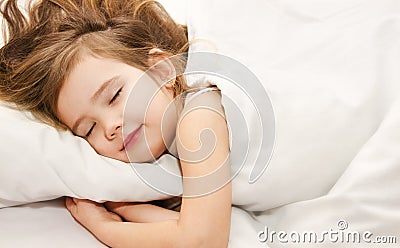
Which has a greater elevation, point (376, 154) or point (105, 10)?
point (105, 10)

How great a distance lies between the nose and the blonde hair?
0.30 ft

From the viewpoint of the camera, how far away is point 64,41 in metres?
1.05

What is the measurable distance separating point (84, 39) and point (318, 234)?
484 millimetres

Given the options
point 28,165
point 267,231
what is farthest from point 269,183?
point 28,165

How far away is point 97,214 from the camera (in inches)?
38.7

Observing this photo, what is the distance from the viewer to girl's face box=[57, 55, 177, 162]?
1.01 m

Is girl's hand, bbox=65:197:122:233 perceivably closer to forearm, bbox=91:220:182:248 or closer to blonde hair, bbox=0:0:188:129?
forearm, bbox=91:220:182:248

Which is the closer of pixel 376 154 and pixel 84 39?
pixel 376 154

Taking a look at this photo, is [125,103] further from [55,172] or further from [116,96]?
[55,172]

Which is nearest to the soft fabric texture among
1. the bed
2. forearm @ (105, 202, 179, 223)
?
the bed

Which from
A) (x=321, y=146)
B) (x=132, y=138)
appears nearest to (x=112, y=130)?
(x=132, y=138)

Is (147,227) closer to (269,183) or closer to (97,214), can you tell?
(97,214)

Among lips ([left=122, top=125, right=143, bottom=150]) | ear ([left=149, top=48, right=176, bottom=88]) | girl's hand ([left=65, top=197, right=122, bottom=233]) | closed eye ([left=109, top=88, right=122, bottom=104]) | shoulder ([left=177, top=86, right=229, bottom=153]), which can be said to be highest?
ear ([left=149, top=48, right=176, bottom=88])

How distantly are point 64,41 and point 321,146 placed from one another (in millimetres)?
447
